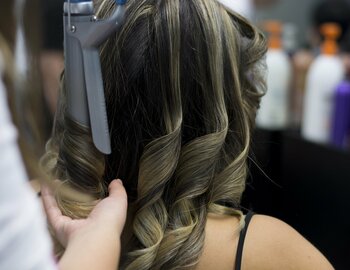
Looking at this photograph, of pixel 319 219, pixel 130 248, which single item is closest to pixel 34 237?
pixel 130 248

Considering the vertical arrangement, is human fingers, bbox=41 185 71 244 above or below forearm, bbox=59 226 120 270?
below

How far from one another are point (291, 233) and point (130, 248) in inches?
9.7

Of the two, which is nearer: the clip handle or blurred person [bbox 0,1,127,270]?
blurred person [bbox 0,1,127,270]

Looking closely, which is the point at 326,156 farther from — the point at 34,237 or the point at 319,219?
the point at 34,237

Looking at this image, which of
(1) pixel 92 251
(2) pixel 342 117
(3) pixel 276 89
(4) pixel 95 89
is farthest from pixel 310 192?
(1) pixel 92 251

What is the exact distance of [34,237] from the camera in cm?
43

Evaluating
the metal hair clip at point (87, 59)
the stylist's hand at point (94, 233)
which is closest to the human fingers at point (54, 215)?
the stylist's hand at point (94, 233)

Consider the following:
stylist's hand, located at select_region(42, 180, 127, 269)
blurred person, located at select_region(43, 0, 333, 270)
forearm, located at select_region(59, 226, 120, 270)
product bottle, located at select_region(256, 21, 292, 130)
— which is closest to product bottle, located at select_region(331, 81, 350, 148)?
product bottle, located at select_region(256, 21, 292, 130)

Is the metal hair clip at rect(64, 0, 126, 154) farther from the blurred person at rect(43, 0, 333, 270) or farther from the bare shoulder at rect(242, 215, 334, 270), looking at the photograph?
the bare shoulder at rect(242, 215, 334, 270)

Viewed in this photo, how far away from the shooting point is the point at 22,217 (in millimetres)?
426

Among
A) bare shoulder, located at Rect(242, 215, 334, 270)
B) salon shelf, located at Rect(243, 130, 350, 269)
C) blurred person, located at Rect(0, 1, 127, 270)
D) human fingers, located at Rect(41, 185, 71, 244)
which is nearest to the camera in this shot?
blurred person, located at Rect(0, 1, 127, 270)

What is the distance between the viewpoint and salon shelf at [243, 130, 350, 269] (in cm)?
119

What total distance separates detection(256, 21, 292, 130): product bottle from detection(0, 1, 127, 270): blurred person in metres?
0.99

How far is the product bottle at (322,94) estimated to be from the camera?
141cm
